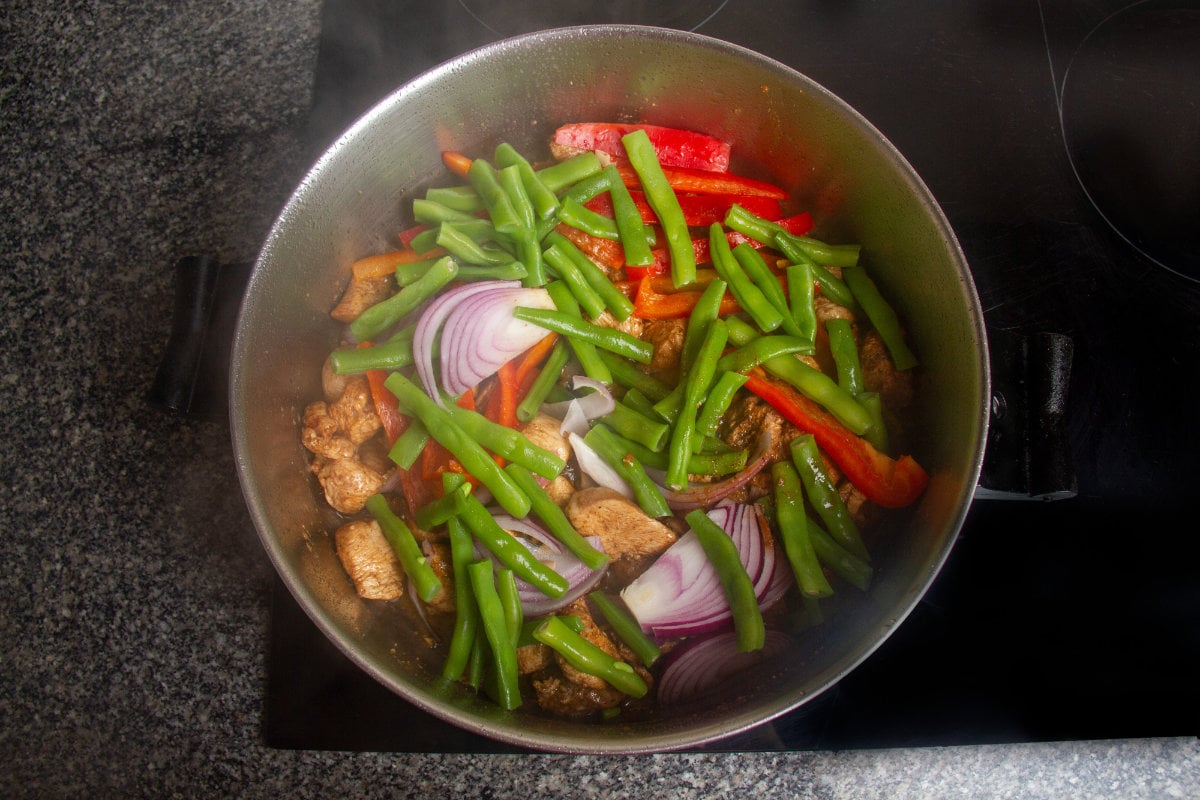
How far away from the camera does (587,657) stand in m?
1.64

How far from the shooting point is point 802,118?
181 cm

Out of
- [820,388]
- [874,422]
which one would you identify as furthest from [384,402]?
[874,422]

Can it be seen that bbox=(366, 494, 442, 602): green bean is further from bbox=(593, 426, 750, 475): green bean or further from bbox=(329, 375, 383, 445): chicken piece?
bbox=(593, 426, 750, 475): green bean

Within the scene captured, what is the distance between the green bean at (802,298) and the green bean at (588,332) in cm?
35

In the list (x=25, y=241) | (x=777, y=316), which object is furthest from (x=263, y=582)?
(x=777, y=316)

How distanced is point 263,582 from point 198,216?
1.07m

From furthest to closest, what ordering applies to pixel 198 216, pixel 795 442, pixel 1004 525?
1. pixel 198 216
2. pixel 1004 525
3. pixel 795 442

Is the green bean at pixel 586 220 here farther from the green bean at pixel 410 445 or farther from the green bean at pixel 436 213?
the green bean at pixel 410 445

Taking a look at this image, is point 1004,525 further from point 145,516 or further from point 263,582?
point 145,516

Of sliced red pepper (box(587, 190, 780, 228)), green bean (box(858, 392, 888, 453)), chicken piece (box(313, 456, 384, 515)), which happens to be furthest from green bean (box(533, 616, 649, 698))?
sliced red pepper (box(587, 190, 780, 228))

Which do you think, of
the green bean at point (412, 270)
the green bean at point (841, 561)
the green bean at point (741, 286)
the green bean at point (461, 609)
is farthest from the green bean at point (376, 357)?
the green bean at point (841, 561)

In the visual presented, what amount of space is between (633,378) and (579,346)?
15cm

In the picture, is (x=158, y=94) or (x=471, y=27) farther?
(x=158, y=94)

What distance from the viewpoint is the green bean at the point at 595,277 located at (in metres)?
1.82
